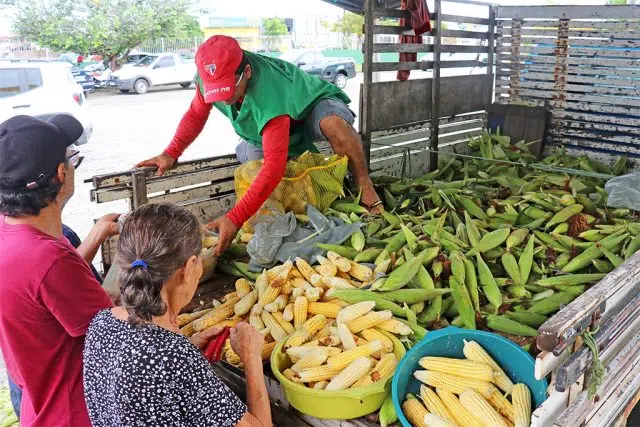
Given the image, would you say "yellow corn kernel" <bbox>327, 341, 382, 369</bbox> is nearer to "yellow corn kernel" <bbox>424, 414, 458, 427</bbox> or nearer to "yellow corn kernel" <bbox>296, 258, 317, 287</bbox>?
"yellow corn kernel" <bbox>424, 414, 458, 427</bbox>

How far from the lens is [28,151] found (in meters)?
2.00

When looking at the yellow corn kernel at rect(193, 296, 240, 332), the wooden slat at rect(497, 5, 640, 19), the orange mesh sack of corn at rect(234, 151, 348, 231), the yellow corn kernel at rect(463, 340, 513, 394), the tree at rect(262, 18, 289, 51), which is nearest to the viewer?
the yellow corn kernel at rect(463, 340, 513, 394)

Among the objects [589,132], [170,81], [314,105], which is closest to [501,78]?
[589,132]

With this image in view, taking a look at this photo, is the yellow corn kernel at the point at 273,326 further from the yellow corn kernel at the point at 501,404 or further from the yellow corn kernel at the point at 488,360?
the yellow corn kernel at the point at 501,404

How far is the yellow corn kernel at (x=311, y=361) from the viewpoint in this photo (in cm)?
245

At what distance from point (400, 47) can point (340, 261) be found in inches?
138

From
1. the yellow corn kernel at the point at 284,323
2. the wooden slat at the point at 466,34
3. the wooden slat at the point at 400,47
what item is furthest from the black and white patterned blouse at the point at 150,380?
the wooden slat at the point at 466,34

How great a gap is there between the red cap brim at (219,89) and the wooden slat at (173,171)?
0.64m

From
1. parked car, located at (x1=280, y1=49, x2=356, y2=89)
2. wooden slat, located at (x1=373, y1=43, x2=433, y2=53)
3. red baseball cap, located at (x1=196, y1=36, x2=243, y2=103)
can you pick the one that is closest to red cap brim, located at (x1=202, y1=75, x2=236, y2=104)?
red baseball cap, located at (x1=196, y1=36, x2=243, y2=103)

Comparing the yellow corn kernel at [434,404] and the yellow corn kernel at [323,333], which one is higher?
the yellow corn kernel at [323,333]

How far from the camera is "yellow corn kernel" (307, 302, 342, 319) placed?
2836 mm

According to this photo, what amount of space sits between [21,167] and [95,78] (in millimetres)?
26162

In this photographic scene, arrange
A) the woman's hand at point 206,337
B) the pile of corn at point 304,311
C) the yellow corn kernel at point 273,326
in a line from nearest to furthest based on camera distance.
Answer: the woman's hand at point 206,337
the pile of corn at point 304,311
the yellow corn kernel at point 273,326

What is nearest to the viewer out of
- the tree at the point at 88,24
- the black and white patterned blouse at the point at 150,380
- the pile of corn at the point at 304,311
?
the black and white patterned blouse at the point at 150,380
